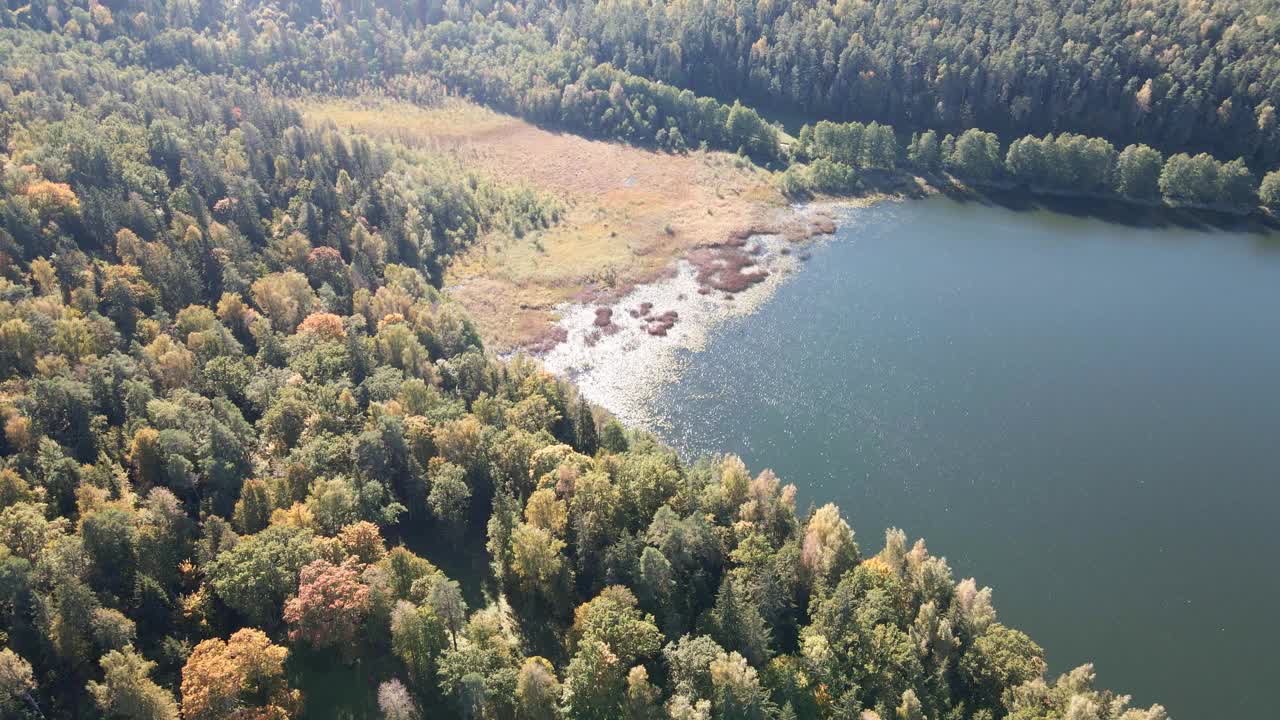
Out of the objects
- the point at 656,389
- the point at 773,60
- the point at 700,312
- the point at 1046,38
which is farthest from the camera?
the point at 773,60

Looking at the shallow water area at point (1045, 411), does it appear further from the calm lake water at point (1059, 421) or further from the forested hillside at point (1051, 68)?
the forested hillside at point (1051, 68)

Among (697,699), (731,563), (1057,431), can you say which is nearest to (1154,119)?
(1057,431)

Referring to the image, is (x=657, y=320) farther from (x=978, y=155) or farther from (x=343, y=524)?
(x=978, y=155)

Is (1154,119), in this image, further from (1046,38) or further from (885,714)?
(885,714)

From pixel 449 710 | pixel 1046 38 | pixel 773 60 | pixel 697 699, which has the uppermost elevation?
pixel 1046 38

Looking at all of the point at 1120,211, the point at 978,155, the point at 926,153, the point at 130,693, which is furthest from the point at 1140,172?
the point at 130,693

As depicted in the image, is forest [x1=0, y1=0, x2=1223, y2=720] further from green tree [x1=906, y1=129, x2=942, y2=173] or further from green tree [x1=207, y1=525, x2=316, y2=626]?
green tree [x1=906, y1=129, x2=942, y2=173]
